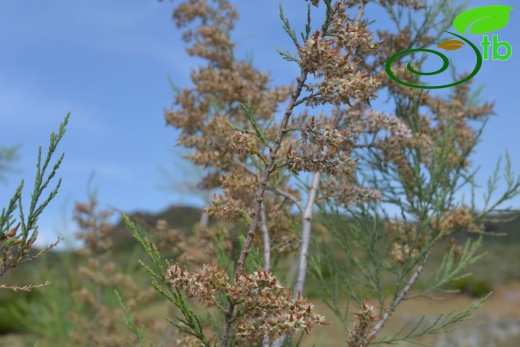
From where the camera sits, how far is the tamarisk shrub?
123 inches

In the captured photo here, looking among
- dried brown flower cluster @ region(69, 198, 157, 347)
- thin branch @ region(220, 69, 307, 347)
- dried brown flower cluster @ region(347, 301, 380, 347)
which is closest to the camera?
thin branch @ region(220, 69, 307, 347)

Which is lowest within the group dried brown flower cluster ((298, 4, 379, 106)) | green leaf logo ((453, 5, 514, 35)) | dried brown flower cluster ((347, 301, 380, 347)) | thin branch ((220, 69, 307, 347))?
dried brown flower cluster ((347, 301, 380, 347))

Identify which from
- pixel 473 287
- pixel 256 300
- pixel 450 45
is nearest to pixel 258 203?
pixel 256 300

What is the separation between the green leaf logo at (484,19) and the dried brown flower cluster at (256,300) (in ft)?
15.4

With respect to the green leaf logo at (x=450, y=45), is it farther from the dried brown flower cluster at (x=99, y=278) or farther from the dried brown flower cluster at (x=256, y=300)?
the dried brown flower cluster at (x=99, y=278)

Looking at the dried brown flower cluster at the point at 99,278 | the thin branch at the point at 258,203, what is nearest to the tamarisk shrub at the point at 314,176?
the thin branch at the point at 258,203

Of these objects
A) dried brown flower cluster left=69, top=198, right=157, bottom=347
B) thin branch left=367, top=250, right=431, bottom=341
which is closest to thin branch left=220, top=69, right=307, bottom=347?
thin branch left=367, top=250, right=431, bottom=341

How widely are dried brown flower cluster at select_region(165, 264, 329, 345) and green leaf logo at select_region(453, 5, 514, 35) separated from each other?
469 cm

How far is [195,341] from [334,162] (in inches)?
89.8

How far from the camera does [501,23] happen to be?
258 inches

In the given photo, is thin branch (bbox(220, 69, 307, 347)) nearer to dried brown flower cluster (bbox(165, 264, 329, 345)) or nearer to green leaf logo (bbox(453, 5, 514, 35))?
dried brown flower cluster (bbox(165, 264, 329, 345))

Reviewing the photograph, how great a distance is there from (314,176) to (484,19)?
2.94 m

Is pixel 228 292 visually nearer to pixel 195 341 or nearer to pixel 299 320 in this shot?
pixel 299 320

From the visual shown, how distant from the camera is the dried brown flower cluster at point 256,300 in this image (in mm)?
2934
